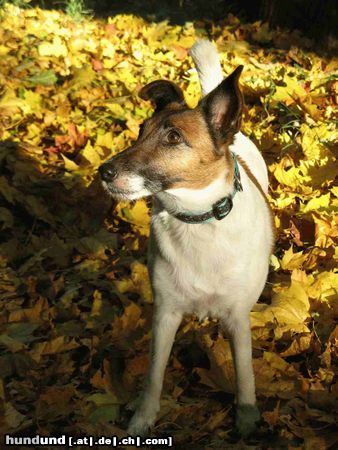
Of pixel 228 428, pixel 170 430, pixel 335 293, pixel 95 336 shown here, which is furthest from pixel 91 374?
pixel 335 293

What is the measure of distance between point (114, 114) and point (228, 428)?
360 centimetres

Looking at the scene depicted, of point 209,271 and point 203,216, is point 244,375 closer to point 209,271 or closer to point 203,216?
point 209,271

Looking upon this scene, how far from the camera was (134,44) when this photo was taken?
7496mm

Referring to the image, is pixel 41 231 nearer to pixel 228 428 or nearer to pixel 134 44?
pixel 228 428

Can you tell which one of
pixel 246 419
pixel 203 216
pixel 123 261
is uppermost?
pixel 203 216

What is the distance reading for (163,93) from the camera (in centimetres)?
326

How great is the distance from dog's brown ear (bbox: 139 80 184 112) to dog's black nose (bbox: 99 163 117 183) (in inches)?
23.5

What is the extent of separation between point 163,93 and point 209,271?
41.8 inches

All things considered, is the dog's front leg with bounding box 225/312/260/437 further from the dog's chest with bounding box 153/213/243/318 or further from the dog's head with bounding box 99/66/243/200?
the dog's head with bounding box 99/66/243/200

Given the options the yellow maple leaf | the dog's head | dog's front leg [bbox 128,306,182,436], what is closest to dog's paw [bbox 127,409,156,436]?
dog's front leg [bbox 128,306,182,436]

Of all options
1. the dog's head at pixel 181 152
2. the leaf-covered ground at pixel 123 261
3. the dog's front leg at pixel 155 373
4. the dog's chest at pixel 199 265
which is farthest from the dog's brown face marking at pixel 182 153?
the leaf-covered ground at pixel 123 261

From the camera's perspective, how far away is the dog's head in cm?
280

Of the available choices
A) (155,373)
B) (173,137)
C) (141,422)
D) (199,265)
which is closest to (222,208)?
(199,265)

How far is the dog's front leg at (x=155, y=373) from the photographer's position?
3.12 metres
